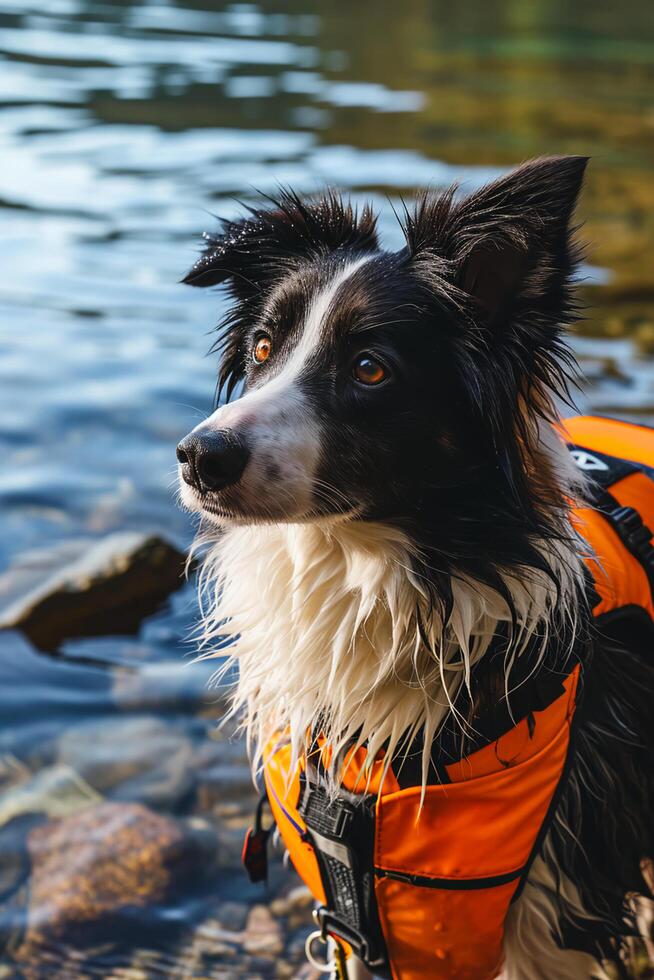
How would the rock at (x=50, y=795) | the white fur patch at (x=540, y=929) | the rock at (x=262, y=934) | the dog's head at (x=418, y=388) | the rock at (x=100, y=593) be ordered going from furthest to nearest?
the rock at (x=100, y=593) < the rock at (x=50, y=795) < the rock at (x=262, y=934) < the white fur patch at (x=540, y=929) < the dog's head at (x=418, y=388)

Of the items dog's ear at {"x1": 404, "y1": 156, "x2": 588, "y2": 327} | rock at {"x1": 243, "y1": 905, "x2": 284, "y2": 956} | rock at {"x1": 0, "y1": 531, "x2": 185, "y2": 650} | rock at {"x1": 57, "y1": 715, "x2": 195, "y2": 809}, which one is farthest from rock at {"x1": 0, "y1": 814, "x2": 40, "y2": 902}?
dog's ear at {"x1": 404, "y1": 156, "x2": 588, "y2": 327}

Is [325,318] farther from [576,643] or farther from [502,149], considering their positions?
[502,149]

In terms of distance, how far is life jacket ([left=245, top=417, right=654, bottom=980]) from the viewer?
97.7 inches

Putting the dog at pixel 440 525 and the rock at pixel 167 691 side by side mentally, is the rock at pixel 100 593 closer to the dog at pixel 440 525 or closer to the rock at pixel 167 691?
the rock at pixel 167 691

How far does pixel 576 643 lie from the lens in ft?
8.62

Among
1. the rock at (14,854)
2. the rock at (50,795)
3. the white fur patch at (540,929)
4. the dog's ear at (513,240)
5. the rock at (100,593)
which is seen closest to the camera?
the dog's ear at (513,240)

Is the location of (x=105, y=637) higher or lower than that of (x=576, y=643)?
lower

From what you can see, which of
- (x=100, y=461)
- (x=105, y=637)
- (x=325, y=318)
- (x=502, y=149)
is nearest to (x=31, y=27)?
(x=502, y=149)

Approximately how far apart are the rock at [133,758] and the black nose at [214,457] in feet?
7.42

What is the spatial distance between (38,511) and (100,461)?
64cm

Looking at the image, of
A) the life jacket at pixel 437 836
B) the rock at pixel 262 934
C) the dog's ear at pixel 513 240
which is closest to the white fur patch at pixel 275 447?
the dog's ear at pixel 513 240

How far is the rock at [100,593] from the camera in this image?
5105mm

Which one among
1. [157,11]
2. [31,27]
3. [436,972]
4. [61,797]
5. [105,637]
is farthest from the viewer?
[157,11]

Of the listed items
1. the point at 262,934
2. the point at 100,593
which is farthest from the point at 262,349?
the point at 100,593
